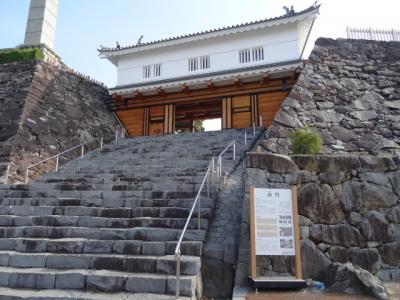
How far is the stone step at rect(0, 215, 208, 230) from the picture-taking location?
4.96m

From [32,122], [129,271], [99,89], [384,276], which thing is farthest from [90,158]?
[384,276]

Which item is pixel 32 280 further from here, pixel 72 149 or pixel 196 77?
pixel 196 77

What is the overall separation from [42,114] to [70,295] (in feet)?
27.2

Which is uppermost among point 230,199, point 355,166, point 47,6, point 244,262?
point 47,6

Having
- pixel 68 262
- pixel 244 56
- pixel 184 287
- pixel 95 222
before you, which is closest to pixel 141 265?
pixel 184 287

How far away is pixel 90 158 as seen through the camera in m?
10.4

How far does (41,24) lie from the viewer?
57.1 feet

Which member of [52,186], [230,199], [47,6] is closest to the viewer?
[230,199]

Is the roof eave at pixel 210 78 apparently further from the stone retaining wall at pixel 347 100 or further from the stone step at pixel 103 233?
the stone step at pixel 103 233

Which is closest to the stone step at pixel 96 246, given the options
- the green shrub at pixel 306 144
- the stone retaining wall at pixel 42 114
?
the green shrub at pixel 306 144

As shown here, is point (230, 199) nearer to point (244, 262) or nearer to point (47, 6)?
point (244, 262)

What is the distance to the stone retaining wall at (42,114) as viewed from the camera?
30.1 feet

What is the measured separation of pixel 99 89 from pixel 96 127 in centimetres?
268

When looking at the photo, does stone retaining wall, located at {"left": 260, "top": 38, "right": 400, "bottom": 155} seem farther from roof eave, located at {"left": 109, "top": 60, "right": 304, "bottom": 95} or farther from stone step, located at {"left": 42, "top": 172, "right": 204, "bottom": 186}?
stone step, located at {"left": 42, "top": 172, "right": 204, "bottom": 186}
